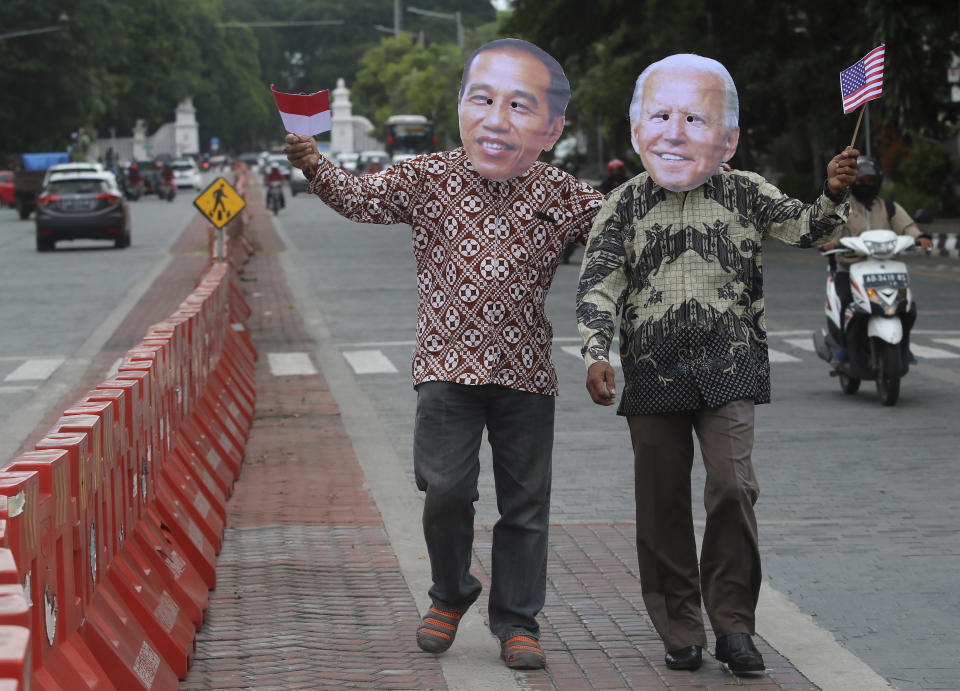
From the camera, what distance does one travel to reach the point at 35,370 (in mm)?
14875

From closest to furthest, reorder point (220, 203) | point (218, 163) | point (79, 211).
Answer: point (220, 203)
point (79, 211)
point (218, 163)

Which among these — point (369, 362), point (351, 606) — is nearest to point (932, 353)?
point (369, 362)

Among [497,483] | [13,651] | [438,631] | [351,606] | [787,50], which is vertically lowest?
[351,606]

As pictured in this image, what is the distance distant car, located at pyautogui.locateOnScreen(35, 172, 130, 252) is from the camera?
34375mm

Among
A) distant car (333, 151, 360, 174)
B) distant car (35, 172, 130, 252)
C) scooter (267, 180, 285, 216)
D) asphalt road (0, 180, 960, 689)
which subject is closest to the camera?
asphalt road (0, 180, 960, 689)

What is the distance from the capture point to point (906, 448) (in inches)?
391

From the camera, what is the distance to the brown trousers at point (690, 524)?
16.9 feet

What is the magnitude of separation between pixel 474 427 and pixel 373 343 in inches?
459

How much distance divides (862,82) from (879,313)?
6.79 meters

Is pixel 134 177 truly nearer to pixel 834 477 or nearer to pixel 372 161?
pixel 372 161

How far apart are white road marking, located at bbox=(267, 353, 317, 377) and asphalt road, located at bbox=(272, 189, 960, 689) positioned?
1.43ft

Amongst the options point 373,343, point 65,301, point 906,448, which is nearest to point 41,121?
point 65,301

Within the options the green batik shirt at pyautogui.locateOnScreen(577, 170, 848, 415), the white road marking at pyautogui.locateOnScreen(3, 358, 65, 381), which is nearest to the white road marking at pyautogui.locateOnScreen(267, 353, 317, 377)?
the white road marking at pyautogui.locateOnScreen(3, 358, 65, 381)

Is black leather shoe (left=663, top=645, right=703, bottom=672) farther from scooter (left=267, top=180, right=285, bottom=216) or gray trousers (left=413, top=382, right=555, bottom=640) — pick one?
scooter (left=267, top=180, right=285, bottom=216)
